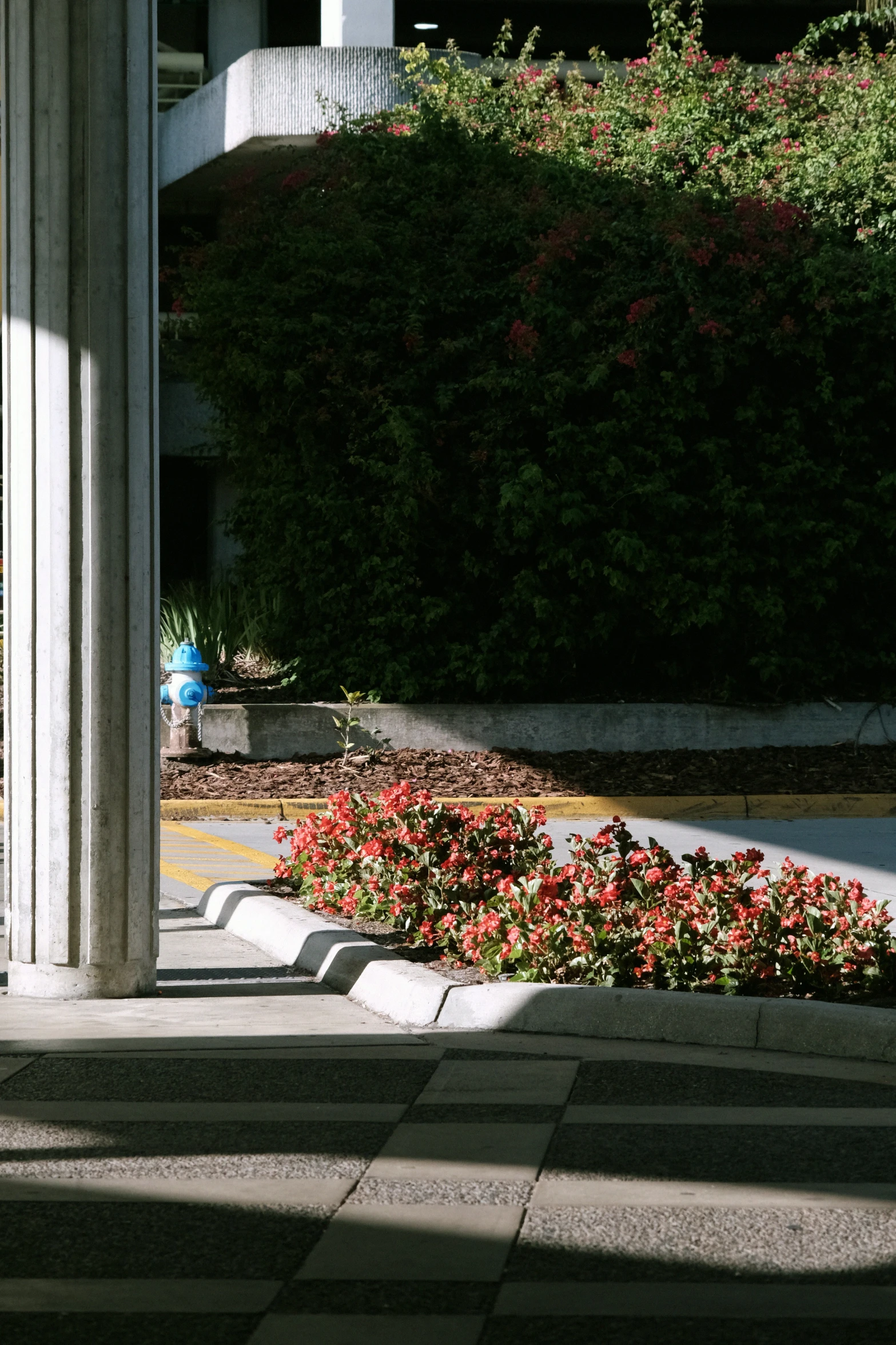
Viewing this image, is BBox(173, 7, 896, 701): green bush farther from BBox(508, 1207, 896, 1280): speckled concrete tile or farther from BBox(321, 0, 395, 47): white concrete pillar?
BBox(508, 1207, 896, 1280): speckled concrete tile

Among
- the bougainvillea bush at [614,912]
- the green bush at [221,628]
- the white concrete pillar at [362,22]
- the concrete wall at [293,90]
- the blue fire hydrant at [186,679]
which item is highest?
A: the white concrete pillar at [362,22]

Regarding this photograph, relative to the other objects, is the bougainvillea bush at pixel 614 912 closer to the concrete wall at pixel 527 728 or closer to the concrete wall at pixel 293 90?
the concrete wall at pixel 527 728

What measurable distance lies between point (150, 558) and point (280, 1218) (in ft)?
10.4

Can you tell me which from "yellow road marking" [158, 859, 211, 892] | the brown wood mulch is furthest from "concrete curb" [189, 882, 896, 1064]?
the brown wood mulch

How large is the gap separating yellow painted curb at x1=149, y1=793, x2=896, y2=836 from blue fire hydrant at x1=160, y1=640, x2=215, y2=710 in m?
1.13

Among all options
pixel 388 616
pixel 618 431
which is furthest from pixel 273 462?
pixel 618 431

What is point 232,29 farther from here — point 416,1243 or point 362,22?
point 416,1243

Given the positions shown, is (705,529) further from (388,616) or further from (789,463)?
(388,616)

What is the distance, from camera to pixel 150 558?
654cm

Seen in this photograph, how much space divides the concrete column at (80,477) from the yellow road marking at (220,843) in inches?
132

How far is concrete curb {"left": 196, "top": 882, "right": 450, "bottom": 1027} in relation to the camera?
623cm

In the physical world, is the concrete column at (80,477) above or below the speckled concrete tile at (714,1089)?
above

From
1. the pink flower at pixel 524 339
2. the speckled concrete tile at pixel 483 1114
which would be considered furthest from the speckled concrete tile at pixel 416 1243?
the pink flower at pixel 524 339

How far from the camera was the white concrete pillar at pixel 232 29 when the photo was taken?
88.4 ft
